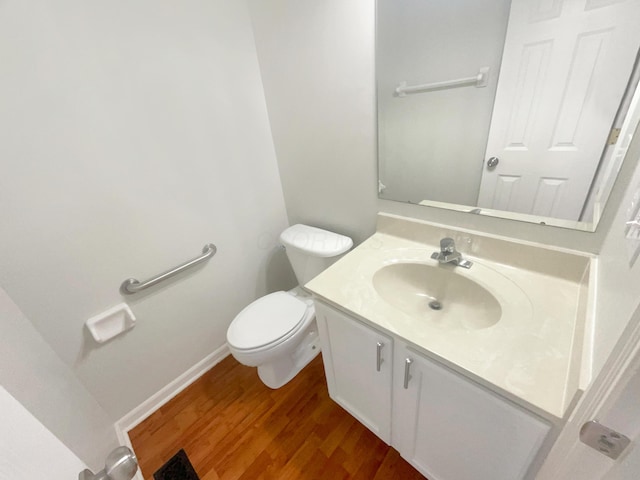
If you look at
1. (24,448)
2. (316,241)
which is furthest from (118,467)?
(316,241)

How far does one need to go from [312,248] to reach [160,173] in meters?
0.81

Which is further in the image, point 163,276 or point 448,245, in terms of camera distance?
point 163,276

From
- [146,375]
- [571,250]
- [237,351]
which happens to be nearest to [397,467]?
[237,351]

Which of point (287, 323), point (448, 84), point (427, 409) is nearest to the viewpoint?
point (427, 409)

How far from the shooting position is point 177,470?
1.21m

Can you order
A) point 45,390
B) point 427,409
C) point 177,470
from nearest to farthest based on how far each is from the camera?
point 45,390 < point 427,409 < point 177,470

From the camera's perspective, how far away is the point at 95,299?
1.14 metres

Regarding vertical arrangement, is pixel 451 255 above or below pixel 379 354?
above

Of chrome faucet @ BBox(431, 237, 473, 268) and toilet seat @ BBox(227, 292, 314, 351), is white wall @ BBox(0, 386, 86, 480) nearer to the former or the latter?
toilet seat @ BBox(227, 292, 314, 351)

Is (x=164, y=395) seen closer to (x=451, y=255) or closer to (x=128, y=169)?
(x=128, y=169)

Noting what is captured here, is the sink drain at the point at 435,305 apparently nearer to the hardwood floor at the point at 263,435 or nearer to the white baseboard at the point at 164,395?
the hardwood floor at the point at 263,435

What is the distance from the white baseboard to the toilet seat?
48 cm

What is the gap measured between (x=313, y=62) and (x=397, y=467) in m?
1.83

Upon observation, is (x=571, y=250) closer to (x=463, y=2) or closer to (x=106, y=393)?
(x=463, y=2)
